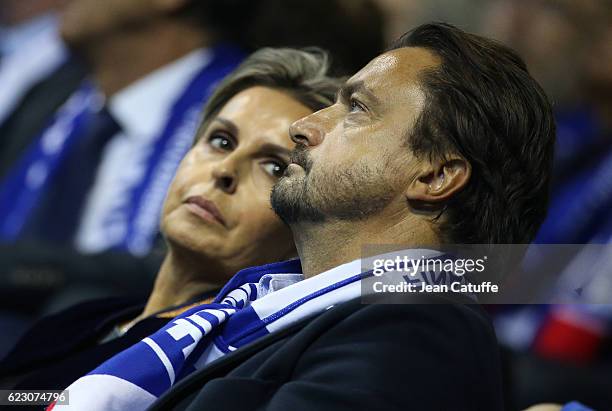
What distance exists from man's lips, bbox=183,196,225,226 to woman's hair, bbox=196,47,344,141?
9.9 inches

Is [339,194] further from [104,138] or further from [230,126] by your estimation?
[104,138]

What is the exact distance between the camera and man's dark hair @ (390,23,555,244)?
167 cm

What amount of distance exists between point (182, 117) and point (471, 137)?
70.2 inches

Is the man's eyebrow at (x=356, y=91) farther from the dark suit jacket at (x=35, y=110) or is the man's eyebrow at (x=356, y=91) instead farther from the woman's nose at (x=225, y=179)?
the dark suit jacket at (x=35, y=110)

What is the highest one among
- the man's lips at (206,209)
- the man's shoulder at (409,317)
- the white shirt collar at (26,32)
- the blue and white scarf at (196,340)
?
the white shirt collar at (26,32)

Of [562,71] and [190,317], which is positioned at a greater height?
[562,71]

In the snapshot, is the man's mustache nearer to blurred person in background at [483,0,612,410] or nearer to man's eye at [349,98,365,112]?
man's eye at [349,98,365,112]

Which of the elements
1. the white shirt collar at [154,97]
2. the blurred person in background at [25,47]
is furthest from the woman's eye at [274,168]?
the blurred person in background at [25,47]

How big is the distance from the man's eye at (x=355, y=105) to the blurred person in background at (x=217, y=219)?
31cm

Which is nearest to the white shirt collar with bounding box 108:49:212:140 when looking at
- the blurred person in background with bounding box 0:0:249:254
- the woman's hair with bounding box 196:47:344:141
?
the blurred person in background with bounding box 0:0:249:254

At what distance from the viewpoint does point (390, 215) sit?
167 centimetres

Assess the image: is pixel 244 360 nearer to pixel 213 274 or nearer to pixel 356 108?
pixel 356 108

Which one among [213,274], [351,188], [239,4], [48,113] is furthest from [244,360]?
[48,113]

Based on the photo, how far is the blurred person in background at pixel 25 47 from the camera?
4252mm
